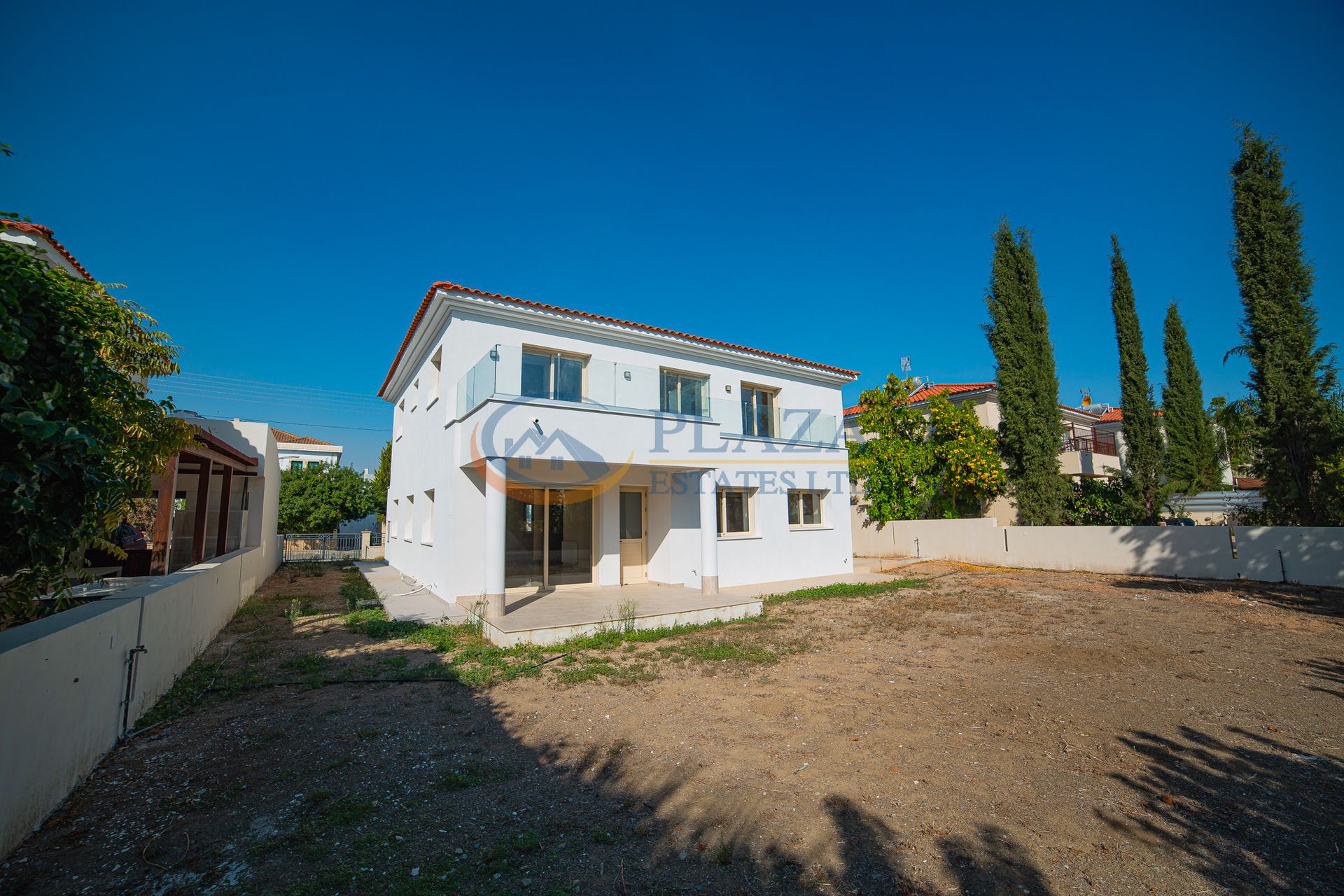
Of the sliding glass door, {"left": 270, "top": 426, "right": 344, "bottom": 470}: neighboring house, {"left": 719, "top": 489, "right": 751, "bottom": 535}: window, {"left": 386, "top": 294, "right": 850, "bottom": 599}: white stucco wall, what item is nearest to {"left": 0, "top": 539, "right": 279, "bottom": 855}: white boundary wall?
{"left": 386, "top": 294, "right": 850, "bottom": 599}: white stucco wall

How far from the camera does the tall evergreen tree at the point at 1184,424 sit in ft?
66.4

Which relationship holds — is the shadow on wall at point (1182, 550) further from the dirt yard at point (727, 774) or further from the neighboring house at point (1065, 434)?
the dirt yard at point (727, 774)

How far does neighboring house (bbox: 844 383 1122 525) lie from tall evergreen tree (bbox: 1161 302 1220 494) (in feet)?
6.26

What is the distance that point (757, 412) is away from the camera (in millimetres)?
14062

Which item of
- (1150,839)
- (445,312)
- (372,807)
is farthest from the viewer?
(445,312)

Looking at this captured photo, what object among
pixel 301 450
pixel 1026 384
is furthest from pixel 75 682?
pixel 301 450

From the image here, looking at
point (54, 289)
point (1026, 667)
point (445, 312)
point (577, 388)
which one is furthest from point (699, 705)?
point (445, 312)

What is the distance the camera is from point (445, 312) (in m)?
10.3

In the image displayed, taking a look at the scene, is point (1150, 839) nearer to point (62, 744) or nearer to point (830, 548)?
point (62, 744)

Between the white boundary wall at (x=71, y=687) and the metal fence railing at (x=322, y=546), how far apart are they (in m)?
20.9

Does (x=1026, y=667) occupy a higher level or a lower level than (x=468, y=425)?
lower

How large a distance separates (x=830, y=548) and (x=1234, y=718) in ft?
33.9

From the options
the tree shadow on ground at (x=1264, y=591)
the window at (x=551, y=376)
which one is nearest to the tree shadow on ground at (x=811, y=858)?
the window at (x=551, y=376)

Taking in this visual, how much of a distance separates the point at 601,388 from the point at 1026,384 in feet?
46.3
